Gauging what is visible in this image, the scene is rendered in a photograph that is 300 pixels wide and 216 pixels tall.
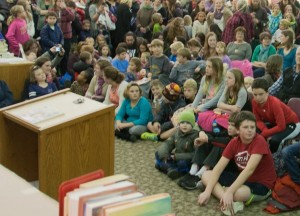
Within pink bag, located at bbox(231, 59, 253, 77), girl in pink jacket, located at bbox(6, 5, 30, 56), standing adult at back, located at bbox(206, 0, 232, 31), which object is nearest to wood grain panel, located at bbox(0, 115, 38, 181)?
pink bag, located at bbox(231, 59, 253, 77)

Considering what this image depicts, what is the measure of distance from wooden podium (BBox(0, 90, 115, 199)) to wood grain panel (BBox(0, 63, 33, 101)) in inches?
43.4

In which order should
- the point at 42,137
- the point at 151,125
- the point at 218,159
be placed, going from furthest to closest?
the point at 151,125, the point at 218,159, the point at 42,137

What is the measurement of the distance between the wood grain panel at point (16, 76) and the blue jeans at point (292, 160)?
2.48 m

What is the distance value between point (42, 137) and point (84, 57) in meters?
4.22

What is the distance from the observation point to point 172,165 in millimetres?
5164

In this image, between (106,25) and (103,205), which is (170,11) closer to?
(106,25)

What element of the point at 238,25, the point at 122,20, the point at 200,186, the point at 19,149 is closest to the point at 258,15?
the point at 238,25

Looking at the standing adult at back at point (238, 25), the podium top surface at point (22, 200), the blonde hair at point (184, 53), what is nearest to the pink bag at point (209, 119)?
the blonde hair at point (184, 53)

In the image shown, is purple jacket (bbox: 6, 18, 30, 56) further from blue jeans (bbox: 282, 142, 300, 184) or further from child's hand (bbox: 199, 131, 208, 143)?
blue jeans (bbox: 282, 142, 300, 184)

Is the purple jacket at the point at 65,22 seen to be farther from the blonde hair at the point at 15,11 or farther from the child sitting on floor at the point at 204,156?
the child sitting on floor at the point at 204,156

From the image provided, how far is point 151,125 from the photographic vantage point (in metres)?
6.23

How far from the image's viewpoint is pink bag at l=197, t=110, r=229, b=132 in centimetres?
539

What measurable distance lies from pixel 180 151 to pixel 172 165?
14 cm

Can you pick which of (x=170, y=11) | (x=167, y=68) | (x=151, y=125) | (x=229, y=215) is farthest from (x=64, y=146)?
(x=170, y=11)
